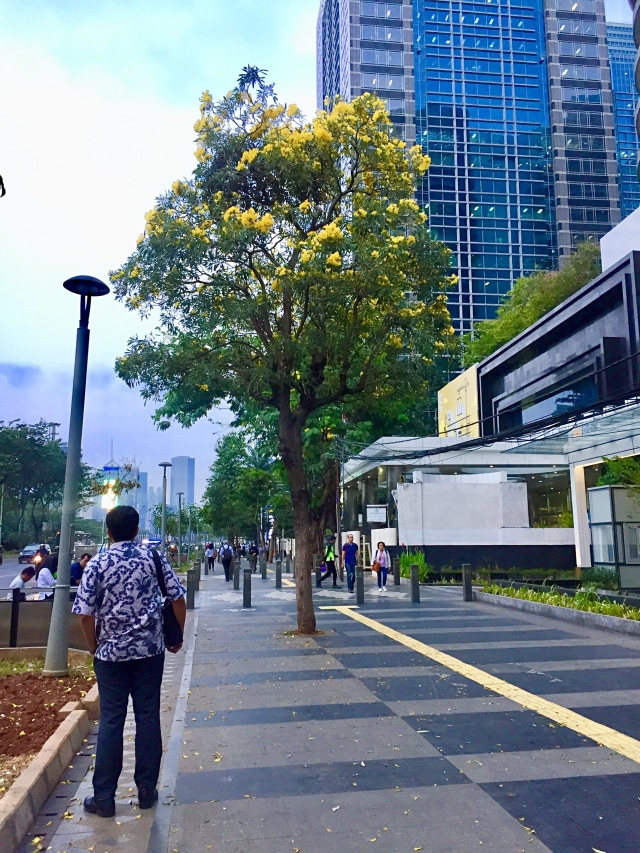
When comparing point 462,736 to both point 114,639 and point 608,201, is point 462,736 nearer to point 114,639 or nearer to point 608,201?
point 114,639

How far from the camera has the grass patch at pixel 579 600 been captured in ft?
44.3

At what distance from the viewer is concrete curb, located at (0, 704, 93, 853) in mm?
4301

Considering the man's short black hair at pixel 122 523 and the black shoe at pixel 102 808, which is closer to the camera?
the black shoe at pixel 102 808

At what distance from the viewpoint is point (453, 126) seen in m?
85.6

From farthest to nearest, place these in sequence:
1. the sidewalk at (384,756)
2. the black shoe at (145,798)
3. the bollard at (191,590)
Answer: the bollard at (191,590) < the black shoe at (145,798) < the sidewalk at (384,756)

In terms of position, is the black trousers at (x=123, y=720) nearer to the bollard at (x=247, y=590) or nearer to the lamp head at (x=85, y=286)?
the lamp head at (x=85, y=286)

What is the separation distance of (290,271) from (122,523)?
8.32 metres

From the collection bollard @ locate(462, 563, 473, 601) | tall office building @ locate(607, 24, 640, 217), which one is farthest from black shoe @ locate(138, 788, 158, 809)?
tall office building @ locate(607, 24, 640, 217)

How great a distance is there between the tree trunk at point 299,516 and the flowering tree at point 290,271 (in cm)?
2

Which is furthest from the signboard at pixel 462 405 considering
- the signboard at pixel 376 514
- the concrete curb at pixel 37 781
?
the concrete curb at pixel 37 781

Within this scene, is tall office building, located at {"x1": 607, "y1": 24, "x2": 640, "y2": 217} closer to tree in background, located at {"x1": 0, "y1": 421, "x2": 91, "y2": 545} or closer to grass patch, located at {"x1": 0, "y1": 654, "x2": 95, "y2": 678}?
tree in background, located at {"x1": 0, "y1": 421, "x2": 91, "y2": 545}

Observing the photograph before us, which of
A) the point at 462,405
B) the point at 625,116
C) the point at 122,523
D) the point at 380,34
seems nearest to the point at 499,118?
the point at 380,34

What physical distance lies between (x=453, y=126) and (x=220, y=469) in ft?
164

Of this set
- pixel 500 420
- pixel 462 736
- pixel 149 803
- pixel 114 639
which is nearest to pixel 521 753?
pixel 462 736
